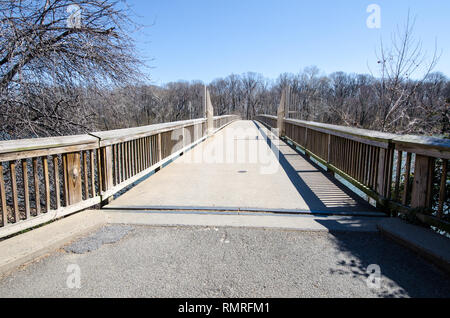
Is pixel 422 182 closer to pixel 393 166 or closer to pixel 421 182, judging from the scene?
pixel 421 182

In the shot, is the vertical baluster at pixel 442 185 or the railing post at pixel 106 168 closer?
the vertical baluster at pixel 442 185

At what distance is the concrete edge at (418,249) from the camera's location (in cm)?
254

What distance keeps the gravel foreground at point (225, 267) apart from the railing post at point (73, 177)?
0.64 metres

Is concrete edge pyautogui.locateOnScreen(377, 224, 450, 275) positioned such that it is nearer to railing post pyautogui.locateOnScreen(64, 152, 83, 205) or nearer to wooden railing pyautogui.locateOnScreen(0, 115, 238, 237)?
wooden railing pyautogui.locateOnScreen(0, 115, 238, 237)

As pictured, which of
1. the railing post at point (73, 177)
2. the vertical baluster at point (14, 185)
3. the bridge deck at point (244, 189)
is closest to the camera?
the vertical baluster at point (14, 185)

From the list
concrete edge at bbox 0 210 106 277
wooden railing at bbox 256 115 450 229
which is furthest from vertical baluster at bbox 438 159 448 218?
concrete edge at bbox 0 210 106 277

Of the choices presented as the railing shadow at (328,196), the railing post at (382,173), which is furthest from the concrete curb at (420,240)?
the railing shadow at (328,196)

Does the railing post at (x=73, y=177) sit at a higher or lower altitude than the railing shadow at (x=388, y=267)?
higher

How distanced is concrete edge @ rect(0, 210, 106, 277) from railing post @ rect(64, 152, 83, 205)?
0.22 metres

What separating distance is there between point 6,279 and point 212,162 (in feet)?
19.3

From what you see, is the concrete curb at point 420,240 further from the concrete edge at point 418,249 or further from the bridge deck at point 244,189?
the bridge deck at point 244,189

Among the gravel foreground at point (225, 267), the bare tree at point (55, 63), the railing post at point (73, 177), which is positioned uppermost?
the bare tree at point (55, 63)

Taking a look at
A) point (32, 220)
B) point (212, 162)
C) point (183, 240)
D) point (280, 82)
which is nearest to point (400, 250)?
point (183, 240)
